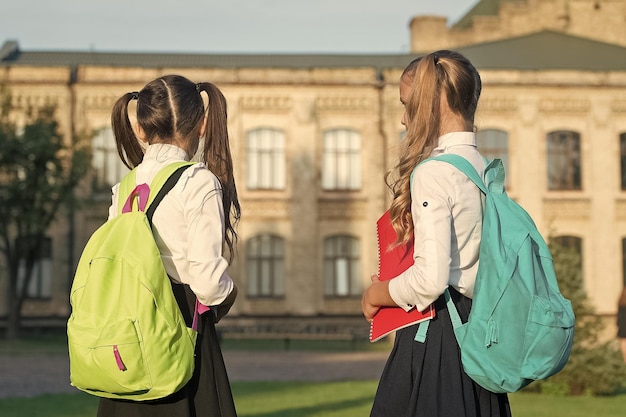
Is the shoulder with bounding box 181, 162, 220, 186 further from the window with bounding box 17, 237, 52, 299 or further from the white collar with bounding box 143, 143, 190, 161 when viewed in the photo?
the window with bounding box 17, 237, 52, 299

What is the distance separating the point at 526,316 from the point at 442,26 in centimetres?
4231

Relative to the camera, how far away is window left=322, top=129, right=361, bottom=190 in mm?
37375

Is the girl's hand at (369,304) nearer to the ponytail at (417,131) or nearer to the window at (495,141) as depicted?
the ponytail at (417,131)

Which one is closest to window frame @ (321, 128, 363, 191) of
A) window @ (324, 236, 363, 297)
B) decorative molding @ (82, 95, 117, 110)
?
window @ (324, 236, 363, 297)

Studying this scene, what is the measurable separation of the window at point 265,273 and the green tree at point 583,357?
20.9 metres

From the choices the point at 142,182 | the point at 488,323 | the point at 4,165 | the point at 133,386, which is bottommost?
the point at 133,386

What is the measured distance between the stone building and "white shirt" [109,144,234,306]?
3233 cm

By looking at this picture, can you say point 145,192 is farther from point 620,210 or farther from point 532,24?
point 532,24

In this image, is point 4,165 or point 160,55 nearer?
point 4,165

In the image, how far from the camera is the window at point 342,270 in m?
36.8

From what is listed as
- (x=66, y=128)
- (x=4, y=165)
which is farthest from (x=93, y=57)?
(x=4, y=165)

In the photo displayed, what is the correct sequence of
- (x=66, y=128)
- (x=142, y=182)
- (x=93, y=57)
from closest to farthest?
1. (x=142, y=182)
2. (x=66, y=128)
3. (x=93, y=57)

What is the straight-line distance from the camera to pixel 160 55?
138 feet

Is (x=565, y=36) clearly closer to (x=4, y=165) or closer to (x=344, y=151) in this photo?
(x=344, y=151)
